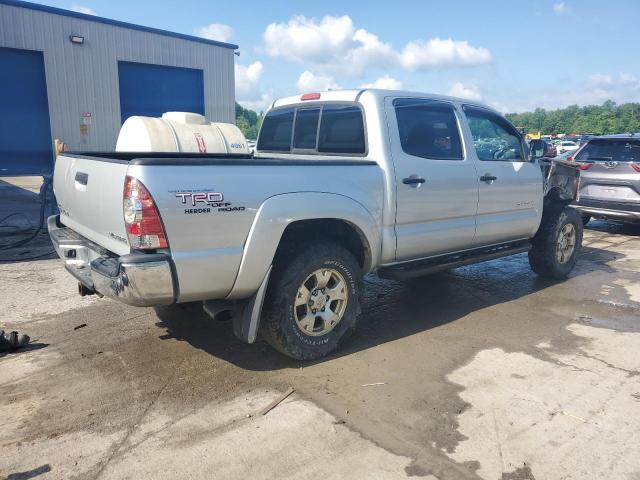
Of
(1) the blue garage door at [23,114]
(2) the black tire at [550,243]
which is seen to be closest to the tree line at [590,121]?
(1) the blue garage door at [23,114]

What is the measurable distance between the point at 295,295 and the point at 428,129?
204cm

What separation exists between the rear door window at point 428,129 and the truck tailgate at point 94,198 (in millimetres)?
2329

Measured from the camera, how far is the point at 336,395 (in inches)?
136

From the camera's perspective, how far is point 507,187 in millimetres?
5418

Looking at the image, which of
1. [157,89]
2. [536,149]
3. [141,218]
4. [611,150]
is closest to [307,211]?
[141,218]

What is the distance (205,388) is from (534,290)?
420 cm

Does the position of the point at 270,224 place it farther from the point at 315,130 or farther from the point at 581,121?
the point at 581,121

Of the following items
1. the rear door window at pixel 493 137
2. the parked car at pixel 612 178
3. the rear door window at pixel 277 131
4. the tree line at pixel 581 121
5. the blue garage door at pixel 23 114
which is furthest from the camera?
the tree line at pixel 581 121

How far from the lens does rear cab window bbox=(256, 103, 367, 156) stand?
444 cm

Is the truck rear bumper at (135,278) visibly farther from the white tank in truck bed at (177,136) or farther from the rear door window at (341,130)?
the white tank in truck bed at (177,136)

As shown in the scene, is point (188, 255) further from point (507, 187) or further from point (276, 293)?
point (507, 187)

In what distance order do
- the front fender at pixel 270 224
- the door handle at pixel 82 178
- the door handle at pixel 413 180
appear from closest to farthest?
the front fender at pixel 270 224, the door handle at pixel 82 178, the door handle at pixel 413 180

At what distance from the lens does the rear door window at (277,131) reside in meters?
5.30

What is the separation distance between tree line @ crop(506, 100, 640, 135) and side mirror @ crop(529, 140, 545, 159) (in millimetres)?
Result: 69538
